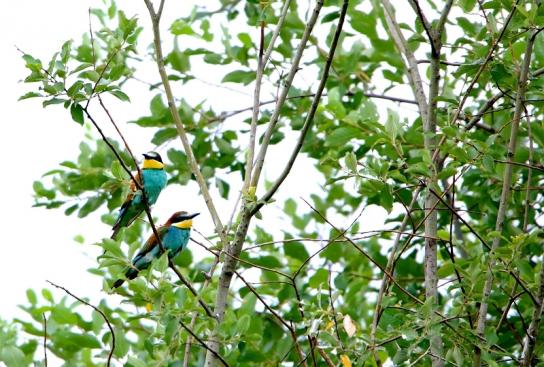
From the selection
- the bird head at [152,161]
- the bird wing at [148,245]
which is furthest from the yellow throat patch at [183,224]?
the bird head at [152,161]

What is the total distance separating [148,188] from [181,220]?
28 centimetres

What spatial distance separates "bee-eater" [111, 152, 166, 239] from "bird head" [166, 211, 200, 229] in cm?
18

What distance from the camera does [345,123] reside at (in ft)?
18.5

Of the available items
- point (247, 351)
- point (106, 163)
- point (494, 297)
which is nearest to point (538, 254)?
point (494, 297)

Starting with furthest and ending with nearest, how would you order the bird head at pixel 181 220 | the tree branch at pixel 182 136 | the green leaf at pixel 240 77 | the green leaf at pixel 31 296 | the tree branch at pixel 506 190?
the green leaf at pixel 31 296 < the green leaf at pixel 240 77 < the bird head at pixel 181 220 < the tree branch at pixel 182 136 < the tree branch at pixel 506 190

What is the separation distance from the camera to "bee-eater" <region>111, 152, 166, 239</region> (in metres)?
5.38

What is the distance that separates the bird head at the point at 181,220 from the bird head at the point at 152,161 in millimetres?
317

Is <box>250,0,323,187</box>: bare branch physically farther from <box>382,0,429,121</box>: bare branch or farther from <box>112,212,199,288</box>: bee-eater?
<box>112,212,199,288</box>: bee-eater

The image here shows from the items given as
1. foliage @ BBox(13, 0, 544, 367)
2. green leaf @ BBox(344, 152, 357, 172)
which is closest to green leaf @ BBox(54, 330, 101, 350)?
foliage @ BBox(13, 0, 544, 367)

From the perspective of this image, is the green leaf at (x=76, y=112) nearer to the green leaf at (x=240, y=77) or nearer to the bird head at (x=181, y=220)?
the bird head at (x=181, y=220)

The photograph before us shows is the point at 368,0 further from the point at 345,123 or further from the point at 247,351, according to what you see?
the point at 247,351

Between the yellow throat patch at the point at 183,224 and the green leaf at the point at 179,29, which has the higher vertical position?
the green leaf at the point at 179,29

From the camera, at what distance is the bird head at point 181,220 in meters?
5.57

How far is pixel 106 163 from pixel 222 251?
107 inches
